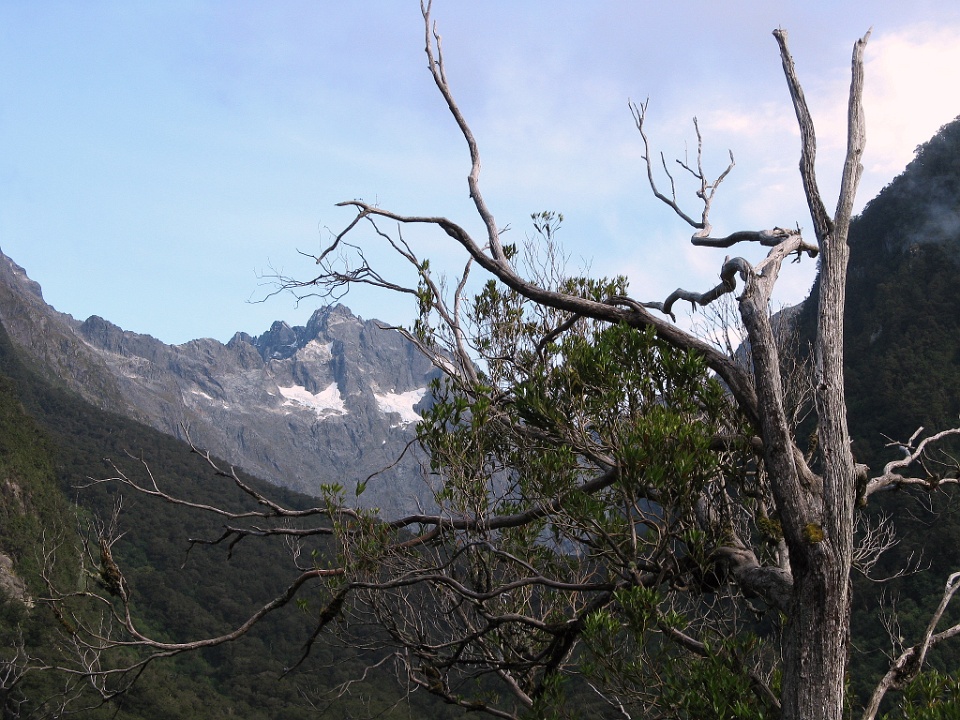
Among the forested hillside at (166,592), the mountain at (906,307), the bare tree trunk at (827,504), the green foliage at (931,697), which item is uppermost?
the mountain at (906,307)

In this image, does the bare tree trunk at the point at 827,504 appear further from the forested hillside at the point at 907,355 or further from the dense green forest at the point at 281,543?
the dense green forest at the point at 281,543

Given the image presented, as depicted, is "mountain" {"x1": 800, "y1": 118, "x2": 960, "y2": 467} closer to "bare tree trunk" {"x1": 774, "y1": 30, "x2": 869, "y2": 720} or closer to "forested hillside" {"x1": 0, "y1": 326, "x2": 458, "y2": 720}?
"forested hillside" {"x1": 0, "y1": 326, "x2": 458, "y2": 720}

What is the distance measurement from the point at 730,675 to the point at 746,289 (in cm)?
217

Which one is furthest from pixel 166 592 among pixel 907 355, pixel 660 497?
pixel 660 497

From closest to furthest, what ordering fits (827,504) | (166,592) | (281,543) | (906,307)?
(827,504)
(281,543)
(906,307)
(166,592)

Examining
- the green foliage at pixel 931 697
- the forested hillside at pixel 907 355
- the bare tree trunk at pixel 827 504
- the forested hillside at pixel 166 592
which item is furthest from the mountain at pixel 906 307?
the bare tree trunk at pixel 827 504

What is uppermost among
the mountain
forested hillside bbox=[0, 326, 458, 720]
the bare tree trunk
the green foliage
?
the mountain

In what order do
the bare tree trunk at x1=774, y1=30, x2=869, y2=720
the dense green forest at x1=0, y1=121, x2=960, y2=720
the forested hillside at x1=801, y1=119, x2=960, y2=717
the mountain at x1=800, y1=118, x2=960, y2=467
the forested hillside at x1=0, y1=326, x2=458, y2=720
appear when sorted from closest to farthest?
the bare tree trunk at x1=774, y1=30, x2=869, y2=720 → the forested hillside at x1=801, y1=119, x2=960, y2=717 → the dense green forest at x1=0, y1=121, x2=960, y2=720 → the forested hillside at x1=0, y1=326, x2=458, y2=720 → the mountain at x1=800, y1=118, x2=960, y2=467

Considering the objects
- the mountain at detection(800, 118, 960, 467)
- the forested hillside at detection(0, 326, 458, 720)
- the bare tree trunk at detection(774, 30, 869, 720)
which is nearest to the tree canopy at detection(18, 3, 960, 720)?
the bare tree trunk at detection(774, 30, 869, 720)

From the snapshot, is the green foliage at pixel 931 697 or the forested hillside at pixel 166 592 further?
the forested hillside at pixel 166 592

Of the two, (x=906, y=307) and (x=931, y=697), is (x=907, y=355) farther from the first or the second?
(x=931, y=697)

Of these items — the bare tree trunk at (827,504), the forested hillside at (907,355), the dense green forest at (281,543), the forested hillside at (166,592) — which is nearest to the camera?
the bare tree trunk at (827,504)

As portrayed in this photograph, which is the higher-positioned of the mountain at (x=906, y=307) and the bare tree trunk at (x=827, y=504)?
the mountain at (x=906, y=307)

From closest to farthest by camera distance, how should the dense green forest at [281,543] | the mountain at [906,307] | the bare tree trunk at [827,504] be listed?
1. the bare tree trunk at [827,504]
2. the dense green forest at [281,543]
3. the mountain at [906,307]
